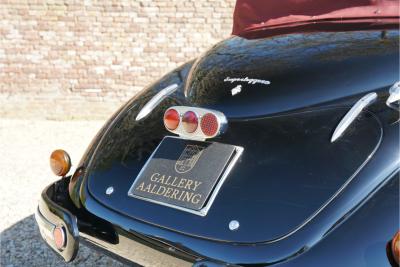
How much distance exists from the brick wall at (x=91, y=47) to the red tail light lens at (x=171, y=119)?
4.80 m

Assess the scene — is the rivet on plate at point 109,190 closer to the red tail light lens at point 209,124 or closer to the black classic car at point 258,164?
the black classic car at point 258,164

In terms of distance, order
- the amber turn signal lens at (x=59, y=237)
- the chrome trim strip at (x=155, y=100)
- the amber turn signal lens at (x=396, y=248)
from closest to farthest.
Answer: the amber turn signal lens at (x=396, y=248), the amber turn signal lens at (x=59, y=237), the chrome trim strip at (x=155, y=100)

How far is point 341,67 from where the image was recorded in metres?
2.10

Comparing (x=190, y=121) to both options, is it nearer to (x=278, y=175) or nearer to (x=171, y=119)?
(x=171, y=119)

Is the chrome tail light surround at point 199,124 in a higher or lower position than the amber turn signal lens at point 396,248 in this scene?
higher

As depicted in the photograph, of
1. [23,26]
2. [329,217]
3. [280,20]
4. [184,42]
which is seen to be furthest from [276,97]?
[23,26]

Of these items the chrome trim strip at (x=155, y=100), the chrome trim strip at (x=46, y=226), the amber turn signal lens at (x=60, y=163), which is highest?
the chrome trim strip at (x=155, y=100)

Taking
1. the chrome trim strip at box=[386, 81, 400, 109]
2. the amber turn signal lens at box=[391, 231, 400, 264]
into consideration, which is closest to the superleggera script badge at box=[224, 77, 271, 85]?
the chrome trim strip at box=[386, 81, 400, 109]

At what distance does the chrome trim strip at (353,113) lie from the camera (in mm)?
1820

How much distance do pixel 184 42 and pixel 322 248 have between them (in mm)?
5476

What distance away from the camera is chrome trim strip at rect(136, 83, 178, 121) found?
2.43m

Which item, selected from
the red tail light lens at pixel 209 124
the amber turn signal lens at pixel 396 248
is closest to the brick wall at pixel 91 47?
the red tail light lens at pixel 209 124

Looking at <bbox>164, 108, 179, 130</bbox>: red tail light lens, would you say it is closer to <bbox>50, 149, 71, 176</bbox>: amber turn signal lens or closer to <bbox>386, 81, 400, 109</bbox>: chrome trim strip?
<bbox>50, 149, 71, 176</bbox>: amber turn signal lens

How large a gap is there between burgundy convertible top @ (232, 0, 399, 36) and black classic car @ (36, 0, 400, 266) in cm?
2
